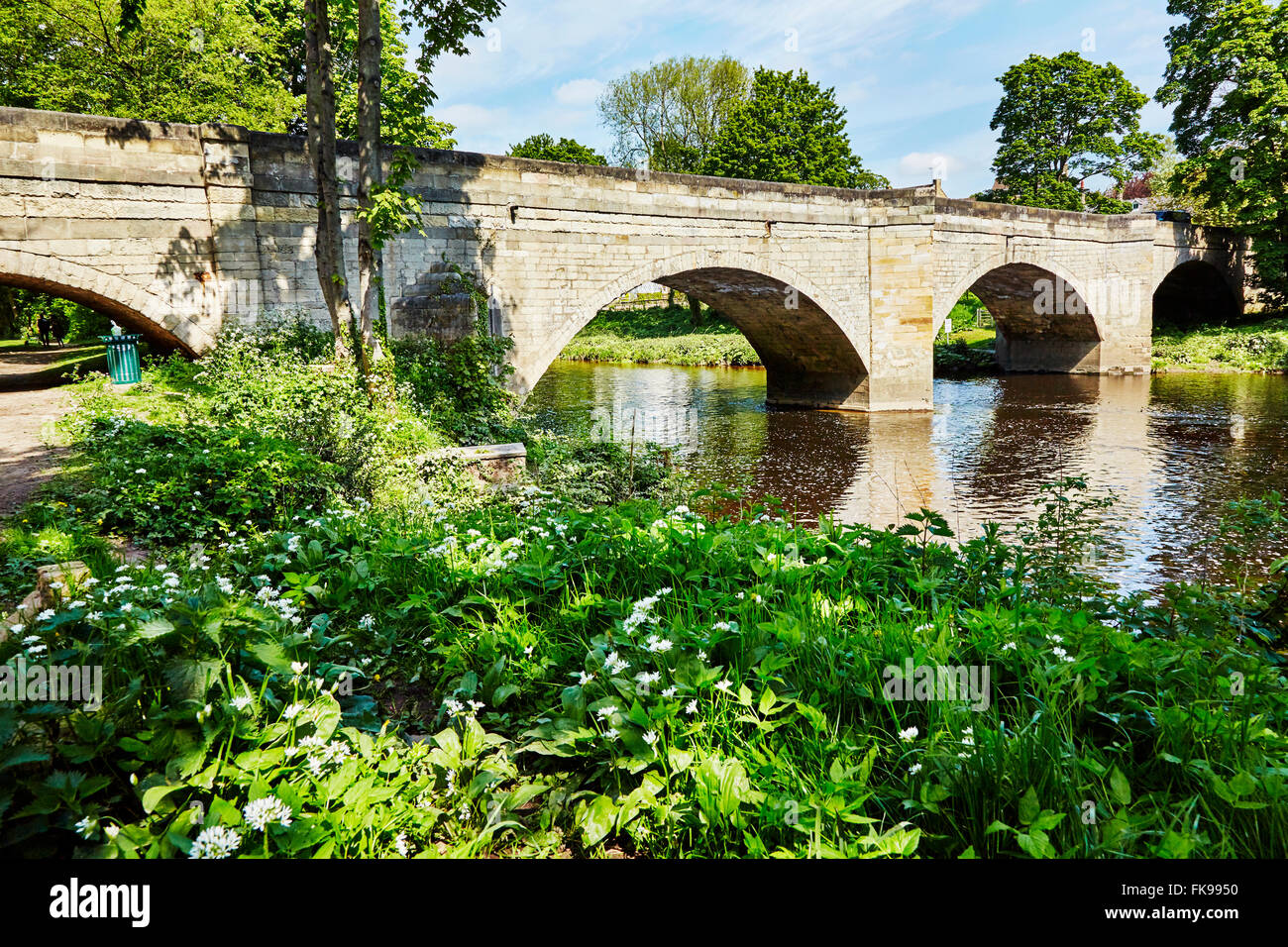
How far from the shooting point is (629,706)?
2.56 metres

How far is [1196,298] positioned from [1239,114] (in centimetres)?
788

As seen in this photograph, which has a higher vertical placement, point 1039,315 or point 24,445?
point 1039,315

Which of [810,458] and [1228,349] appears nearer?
[810,458]

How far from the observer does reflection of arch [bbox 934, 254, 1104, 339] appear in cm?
1845

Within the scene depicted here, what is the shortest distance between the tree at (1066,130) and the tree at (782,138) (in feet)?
22.8

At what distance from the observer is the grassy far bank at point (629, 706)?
77.7 inches

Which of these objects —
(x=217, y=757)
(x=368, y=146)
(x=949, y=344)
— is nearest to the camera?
(x=217, y=757)

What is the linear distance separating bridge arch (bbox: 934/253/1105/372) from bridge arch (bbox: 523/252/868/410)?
477 cm

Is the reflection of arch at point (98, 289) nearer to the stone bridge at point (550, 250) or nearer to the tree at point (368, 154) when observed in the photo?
the stone bridge at point (550, 250)

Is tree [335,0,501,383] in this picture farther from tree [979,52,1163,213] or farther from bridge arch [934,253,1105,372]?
tree [979,52,1163,213]

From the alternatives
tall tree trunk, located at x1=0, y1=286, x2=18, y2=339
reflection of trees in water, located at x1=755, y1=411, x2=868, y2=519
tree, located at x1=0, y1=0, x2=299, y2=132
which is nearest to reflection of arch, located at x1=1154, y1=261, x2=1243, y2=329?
reflection of trees in water, located at x1=755, y1=411, x2=868, y2=519
